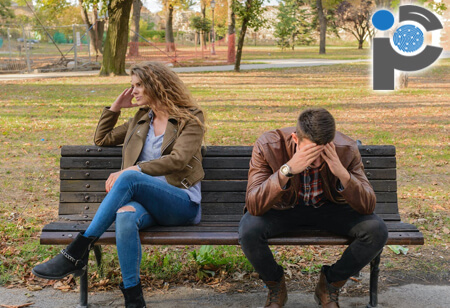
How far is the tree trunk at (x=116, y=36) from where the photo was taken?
2100 cm

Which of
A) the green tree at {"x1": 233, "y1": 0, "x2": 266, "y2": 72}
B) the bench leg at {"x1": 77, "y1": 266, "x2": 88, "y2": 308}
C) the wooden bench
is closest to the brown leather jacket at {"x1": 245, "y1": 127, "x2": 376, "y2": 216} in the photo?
the wooden bench

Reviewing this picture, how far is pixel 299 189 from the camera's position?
366 centimetres

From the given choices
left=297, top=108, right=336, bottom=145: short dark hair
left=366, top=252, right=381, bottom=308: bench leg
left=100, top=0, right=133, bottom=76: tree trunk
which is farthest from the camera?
left=100, top=0, right=133, bottom=76: tree trunk

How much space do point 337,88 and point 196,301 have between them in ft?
47.4

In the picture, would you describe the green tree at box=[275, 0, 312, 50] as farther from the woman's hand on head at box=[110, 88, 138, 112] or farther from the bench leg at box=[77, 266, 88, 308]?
the bench leg at box=[77, 266, 88, 308]

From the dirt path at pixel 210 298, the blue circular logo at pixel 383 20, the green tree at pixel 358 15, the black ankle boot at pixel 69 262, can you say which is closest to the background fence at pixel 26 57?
the blue circular logo at pixel 383 20

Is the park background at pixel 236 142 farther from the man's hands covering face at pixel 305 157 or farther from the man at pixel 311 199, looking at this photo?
the man's hands covering face at pixel 305 157

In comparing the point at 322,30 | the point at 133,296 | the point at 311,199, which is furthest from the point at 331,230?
the point at 322,30

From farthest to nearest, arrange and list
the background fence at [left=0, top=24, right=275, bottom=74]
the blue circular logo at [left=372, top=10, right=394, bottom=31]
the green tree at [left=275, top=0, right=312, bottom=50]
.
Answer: the green tree at [left=275, top=0, right=312, bottom=50]
the background fence at [left=0, top=24, right=275, bottom=74]
the blue circular logo at [left=372, top=10, right=394, bottom=31]

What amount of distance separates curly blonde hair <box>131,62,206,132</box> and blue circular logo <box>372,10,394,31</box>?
14.2 meters

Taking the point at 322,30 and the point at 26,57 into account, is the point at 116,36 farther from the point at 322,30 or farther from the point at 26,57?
the point at 322,30

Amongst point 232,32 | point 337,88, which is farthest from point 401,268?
point 232,32

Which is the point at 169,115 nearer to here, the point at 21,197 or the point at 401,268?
the point at 401,268

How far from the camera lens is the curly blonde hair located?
4.09m
